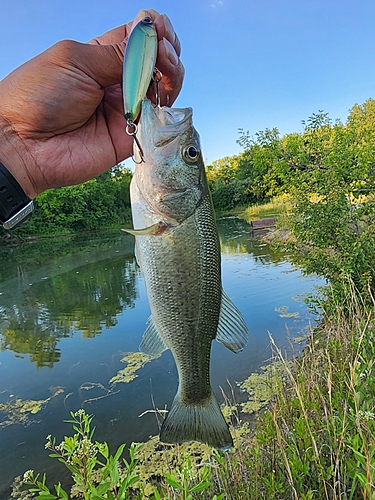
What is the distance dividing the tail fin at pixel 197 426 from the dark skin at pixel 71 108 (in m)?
1.55

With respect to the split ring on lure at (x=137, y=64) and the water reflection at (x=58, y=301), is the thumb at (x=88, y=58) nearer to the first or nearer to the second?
the split ring on lure at (x=137, y=64)

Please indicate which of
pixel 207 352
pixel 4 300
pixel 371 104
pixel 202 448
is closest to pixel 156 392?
pixel 202 448

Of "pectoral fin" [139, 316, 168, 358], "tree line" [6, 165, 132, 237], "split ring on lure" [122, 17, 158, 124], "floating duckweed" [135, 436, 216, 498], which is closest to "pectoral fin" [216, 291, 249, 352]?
"pectoral fin" [139, 316, 168, 358]

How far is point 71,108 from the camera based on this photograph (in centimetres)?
215

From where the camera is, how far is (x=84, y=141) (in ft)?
7.82

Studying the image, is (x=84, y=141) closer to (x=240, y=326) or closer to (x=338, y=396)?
(x=240, y=326)

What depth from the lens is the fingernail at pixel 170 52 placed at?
186 cm

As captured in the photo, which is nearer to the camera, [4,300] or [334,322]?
[334,322]

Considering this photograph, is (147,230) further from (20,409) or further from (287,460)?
(20,409)

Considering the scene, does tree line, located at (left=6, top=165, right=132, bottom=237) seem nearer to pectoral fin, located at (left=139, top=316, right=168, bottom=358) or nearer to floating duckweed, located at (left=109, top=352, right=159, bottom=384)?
floating duckweed, located at (left=109, top=352, right=159, bottom=384)

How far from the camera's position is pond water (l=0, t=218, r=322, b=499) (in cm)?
533

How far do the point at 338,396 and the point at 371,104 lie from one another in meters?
61.5

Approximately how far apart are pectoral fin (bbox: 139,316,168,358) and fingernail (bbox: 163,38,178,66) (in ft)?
4.39

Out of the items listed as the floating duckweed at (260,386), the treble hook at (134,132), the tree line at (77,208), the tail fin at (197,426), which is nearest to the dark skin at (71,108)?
the treble hook at (134,132)
